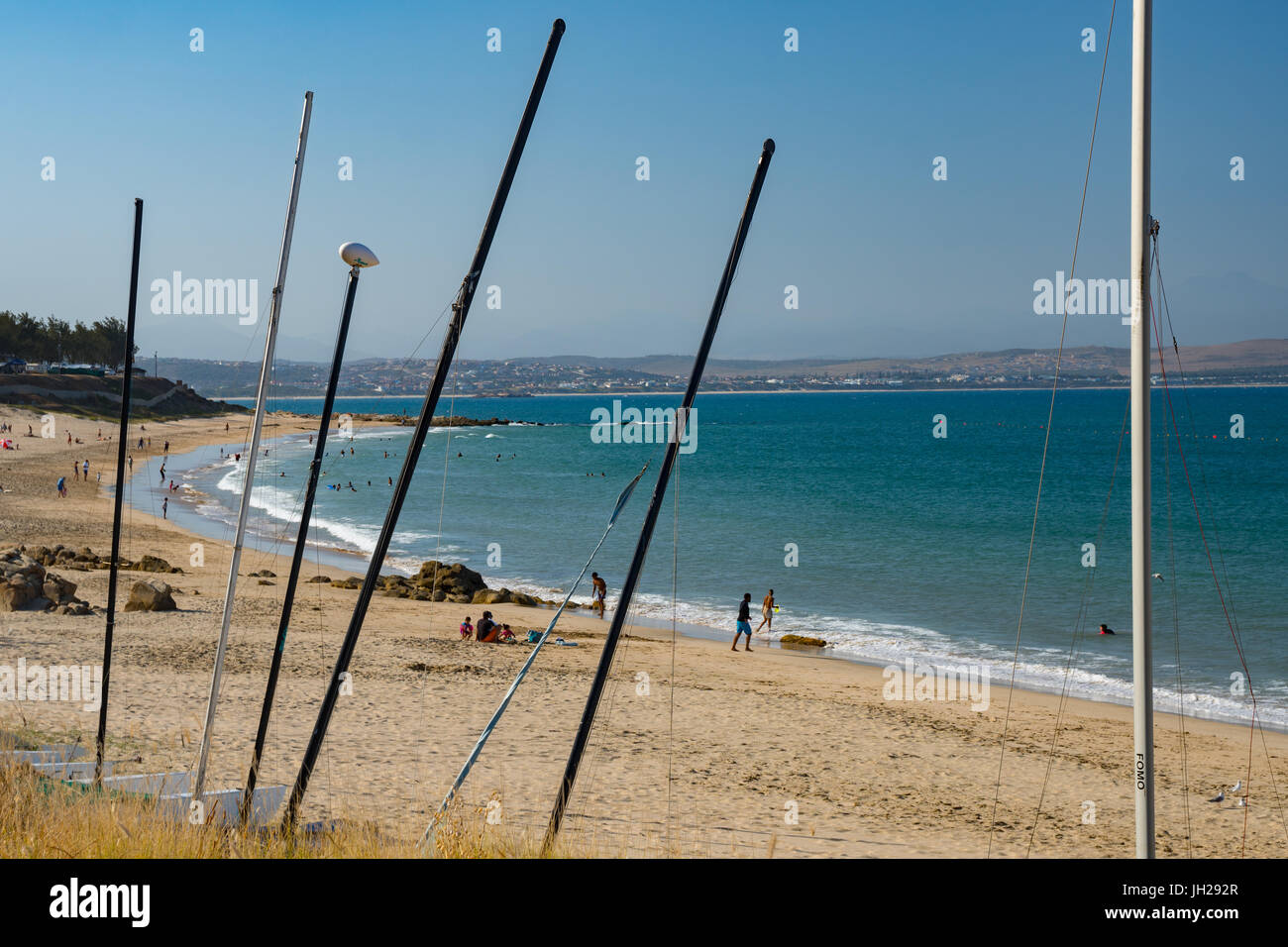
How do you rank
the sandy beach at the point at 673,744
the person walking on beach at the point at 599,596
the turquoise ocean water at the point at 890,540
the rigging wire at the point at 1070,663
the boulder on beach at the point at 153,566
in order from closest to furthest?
the sandy beach at the point at 673,744
the rigging wire at the point at 1070,663
the turquoise ocean water at the point at 890,540
the boulder on beach at the point at 153,566
the person walking on beach at the point at 599,596

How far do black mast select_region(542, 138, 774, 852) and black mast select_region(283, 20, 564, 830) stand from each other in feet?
5.85

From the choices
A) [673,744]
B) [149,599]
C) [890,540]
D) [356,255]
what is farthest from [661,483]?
[890,540]

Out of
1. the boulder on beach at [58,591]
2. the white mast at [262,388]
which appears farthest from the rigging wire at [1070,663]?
the boulder on beach at [58,591]

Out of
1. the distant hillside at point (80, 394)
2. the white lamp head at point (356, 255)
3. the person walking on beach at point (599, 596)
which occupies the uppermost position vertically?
the white lamp head at point (356, 255)

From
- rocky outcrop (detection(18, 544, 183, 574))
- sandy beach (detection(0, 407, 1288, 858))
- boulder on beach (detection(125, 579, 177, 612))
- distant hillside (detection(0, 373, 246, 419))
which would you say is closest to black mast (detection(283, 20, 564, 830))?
sandy beach (detection(0, 407, 1288, 858))

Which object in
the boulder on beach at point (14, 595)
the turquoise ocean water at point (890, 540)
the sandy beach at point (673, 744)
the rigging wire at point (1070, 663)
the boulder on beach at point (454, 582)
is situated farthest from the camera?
the boulder on beach at point (454, 582)

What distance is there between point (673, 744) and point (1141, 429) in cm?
1140

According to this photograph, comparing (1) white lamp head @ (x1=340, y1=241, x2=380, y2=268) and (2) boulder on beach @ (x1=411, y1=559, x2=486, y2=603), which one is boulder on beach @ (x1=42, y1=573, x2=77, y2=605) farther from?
(1) white lamp head @ (x1=340, y1=241, x2=380, y2=268)

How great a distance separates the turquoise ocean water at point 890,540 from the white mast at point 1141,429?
3534mm

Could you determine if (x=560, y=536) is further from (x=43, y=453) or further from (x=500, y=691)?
(x=43, y=453)

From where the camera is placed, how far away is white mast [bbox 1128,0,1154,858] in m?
5.23

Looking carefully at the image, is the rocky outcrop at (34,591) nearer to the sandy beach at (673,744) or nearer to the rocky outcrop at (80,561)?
the sandy beach at (673,744)

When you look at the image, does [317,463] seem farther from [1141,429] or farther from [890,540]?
[890,540]

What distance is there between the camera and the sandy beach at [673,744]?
11.7m
